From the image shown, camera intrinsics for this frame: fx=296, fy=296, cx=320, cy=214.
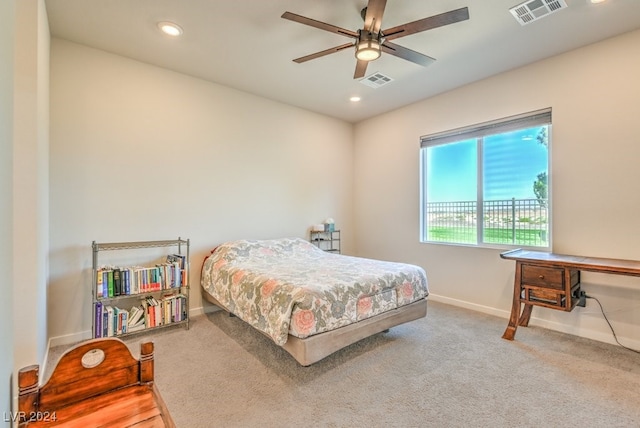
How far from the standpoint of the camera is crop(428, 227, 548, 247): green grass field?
3260 millimetres

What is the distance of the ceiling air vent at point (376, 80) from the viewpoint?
3.41 m

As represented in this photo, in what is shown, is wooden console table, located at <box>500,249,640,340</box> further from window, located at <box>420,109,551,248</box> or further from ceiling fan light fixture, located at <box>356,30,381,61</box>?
ceiling fan light fixture, located at <box>356,30,381,61</box>

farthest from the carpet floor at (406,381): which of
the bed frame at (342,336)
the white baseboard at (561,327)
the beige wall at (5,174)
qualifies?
the beige wall at (5,174)

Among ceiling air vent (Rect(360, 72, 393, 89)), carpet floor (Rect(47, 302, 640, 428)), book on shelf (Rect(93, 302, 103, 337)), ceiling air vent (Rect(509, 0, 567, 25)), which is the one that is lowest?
carpet floor (Rect(47, 302, 640, 428))

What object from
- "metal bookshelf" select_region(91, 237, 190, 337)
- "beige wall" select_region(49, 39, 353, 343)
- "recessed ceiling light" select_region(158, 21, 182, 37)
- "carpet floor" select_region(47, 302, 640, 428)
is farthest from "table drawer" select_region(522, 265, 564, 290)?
"recessed ceiling light" select_region(158, 21, 182, 37)

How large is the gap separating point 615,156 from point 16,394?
4130 mm

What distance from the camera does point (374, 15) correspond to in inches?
78.0

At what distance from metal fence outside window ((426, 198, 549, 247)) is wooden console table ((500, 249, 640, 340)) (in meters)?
0.53

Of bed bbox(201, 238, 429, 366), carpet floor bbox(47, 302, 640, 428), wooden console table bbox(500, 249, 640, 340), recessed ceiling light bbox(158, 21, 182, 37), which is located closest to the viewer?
carpet floor bbox(47, 302, 640, 428)

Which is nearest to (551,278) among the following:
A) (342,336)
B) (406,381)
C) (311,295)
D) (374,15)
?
(406,381)

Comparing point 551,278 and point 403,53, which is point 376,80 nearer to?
point 403,53

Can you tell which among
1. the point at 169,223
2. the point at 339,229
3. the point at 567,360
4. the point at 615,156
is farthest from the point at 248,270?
the point at 615,156

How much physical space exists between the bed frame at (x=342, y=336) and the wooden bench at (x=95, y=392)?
3.54ft

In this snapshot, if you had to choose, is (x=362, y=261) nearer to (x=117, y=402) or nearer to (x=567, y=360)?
(x=567, y=360)
